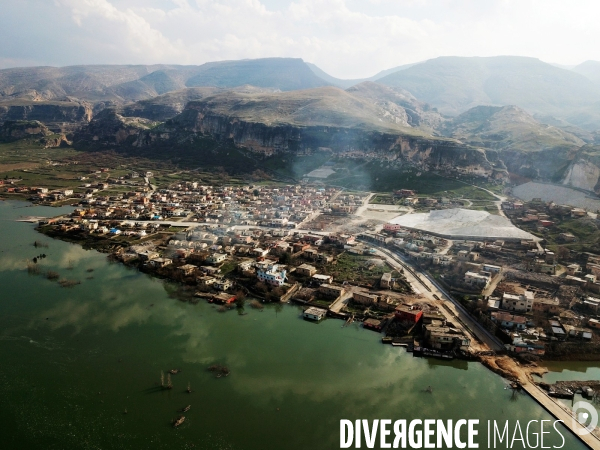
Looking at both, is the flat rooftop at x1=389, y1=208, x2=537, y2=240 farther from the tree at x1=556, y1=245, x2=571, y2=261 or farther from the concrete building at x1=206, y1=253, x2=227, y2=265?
the concrete building at x1=206, y1=253, x2=227, y2=265

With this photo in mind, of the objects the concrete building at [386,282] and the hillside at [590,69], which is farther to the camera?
the hillside at [590,69]

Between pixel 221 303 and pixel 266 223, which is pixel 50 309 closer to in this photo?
pixel 221 303

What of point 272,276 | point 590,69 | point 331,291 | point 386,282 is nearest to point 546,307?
point 386,282

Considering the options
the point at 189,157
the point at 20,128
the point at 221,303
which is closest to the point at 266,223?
the point at 221,303

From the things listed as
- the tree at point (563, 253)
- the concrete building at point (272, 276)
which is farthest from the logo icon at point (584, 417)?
the tree at point (563, 253)

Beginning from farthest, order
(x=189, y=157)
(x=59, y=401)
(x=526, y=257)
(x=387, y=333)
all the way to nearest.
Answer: (x=189, y=157) < (x=526, y=257) < (x=387, y=333) < (x=59, y=401)

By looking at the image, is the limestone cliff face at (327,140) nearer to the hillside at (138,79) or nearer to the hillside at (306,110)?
the hillside at (306,110)
